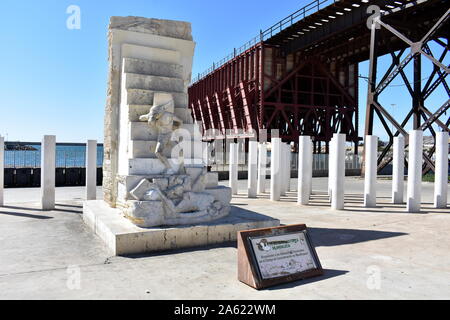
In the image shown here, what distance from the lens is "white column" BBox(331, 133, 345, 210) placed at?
395 inches

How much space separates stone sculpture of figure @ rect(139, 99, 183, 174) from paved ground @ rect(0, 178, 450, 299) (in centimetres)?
194

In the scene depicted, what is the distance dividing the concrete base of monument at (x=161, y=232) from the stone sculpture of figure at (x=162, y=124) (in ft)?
4.41

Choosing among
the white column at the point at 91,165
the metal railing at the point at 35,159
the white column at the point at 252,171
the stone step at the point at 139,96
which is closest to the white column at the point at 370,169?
the white column at the point at 252,171

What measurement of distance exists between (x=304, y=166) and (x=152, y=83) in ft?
18.1

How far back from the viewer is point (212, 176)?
738cm

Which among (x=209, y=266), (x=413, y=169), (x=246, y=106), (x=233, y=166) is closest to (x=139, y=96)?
(x=209, y=266)

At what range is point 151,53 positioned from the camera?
25.9ft

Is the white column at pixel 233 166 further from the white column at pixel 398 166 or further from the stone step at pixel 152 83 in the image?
the stone step at pixel 152 83

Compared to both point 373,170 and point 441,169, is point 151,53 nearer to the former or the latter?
point 373,170

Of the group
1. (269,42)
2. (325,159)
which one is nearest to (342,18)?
Result: (269,42)

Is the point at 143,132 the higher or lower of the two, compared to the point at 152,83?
lower

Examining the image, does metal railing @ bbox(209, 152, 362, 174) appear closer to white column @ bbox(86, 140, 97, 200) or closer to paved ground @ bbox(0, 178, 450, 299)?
white column @ bbox(86, 140, 97, 200)

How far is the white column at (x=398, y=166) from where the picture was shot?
10344 millimetres
